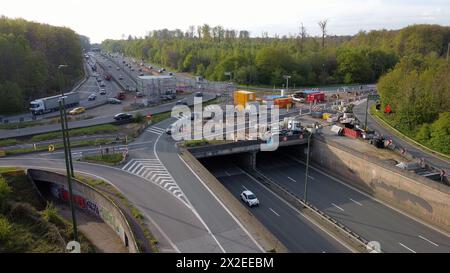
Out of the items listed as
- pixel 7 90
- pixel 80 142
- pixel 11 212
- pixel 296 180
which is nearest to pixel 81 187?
pixel 11 212

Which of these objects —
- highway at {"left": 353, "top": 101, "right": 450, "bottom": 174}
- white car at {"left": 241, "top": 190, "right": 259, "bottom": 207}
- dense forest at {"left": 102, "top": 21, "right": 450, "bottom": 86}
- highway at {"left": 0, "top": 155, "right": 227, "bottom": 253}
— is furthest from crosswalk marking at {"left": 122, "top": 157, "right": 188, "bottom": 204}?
dense forest at {"left": 102, "top": 21, "right": 450, "bottom": 86}

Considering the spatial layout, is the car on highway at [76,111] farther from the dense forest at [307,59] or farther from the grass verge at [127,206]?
the dense forest at [307,59]

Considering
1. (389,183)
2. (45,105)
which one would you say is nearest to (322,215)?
(389,183)

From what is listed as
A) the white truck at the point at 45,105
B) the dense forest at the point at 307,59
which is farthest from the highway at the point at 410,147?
the white truck at the point at 45,105

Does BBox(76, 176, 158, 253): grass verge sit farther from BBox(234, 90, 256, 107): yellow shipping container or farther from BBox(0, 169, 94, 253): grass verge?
BBox(234, 90, 256, 107): yellow shipping container

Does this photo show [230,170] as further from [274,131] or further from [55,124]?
[55,124]

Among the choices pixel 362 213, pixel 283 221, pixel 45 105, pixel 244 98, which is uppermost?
pixel 244 98
